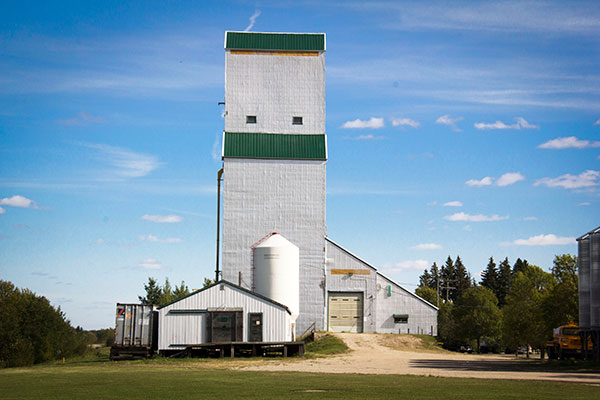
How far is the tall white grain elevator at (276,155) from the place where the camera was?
55.2 m

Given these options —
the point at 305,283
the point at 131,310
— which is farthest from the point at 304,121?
the point at 131,310

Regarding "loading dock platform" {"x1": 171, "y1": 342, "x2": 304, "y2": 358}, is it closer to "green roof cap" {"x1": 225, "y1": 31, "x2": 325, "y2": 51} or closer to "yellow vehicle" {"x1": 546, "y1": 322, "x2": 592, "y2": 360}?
"yellow vehicle" {"x1": 546, "y1": 322, "x2": 592, "y2": 360}

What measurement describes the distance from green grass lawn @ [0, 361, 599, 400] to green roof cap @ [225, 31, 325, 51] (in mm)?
35298

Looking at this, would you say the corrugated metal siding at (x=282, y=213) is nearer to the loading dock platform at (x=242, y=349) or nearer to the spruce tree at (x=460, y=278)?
the loading dock platform at (x=242, y=349)

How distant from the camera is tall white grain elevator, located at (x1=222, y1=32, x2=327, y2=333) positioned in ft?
181

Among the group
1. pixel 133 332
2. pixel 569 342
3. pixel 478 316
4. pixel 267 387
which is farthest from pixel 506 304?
pixel 267 387

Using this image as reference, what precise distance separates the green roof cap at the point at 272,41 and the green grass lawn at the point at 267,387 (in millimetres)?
35298

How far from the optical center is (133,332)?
40.2 metres

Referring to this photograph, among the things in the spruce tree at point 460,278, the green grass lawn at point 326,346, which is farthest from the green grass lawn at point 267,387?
the spruce tree at point 460,278

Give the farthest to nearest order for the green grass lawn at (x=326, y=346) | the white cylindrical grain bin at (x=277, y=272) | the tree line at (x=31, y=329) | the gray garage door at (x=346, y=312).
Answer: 1. the tree line at (x=31, y=329)
2. the gray garage door at (x=346, y=312)
3. the white cylindrical grain bin at (x=277, y=272)
4. the green grass lawn at (x=326, y=346)

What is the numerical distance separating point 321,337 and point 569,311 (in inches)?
668

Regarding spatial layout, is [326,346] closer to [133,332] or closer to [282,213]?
[282,213]

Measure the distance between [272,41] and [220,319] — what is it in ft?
85.3

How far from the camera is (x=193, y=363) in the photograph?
35781 millimetres
